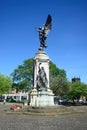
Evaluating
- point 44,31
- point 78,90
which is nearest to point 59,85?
point 78,90

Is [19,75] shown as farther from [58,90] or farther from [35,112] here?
[35,112]

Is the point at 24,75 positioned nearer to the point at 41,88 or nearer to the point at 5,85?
the point at 5,85

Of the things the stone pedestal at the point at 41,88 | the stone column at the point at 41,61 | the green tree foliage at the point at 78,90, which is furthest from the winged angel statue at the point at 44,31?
the green tree foliage at the point at 78,90

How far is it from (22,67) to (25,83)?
5691mm

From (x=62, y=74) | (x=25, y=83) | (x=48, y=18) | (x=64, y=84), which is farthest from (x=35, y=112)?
(x=62, y=74)

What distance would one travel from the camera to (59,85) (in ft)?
232

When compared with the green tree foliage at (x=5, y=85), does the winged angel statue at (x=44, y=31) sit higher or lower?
higher

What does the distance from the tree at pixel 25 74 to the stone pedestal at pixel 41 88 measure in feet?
84.7

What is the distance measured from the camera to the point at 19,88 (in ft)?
227

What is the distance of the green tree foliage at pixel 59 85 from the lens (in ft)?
225

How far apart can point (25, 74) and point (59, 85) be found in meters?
10.1

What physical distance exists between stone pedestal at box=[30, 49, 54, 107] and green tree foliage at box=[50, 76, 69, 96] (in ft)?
A: 90.1

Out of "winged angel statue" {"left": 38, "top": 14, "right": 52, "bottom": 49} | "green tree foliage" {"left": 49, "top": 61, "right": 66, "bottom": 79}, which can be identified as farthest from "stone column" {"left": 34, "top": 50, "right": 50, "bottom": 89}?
"green tree foliage" {"left": 49, "top": 61, "right": 66, "bottom": 79}

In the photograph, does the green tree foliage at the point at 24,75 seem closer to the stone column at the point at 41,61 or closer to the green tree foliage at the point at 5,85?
the green tree foliage at the point at 5,85
